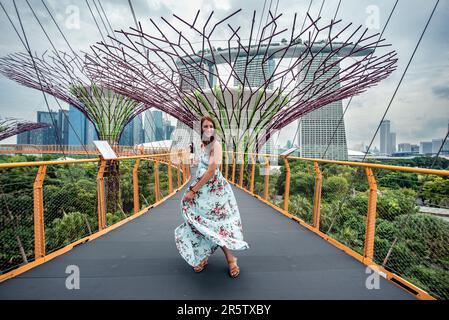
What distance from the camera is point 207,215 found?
214 centimetres

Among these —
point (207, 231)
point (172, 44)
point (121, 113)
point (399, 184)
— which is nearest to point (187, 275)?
point (207, 231)

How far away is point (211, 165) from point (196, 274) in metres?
0.90

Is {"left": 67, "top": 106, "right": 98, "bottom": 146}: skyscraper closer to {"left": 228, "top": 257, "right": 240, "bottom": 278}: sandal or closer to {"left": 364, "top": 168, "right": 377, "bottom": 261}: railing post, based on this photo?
{"left": 228, "top": 257, "right": 240, "bottom": 278}: sandal

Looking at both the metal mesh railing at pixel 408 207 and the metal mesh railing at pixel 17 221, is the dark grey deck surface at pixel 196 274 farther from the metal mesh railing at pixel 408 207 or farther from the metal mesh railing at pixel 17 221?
the metal mesh railing at pixel 408 207

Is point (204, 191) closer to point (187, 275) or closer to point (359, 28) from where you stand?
point (187, 275)

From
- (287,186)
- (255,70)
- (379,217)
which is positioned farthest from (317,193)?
(255,70)

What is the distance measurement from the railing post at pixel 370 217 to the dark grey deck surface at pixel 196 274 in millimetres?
169

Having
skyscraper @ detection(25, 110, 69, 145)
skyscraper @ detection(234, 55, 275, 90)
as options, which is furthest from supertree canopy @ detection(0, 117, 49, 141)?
skyscraper @ detection(234, 55, 275, 90)

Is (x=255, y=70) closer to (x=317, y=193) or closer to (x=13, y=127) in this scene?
(x=317, y=193)

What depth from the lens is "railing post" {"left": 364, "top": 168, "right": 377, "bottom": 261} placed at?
2.46 meters

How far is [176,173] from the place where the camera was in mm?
8695

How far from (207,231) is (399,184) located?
220cm

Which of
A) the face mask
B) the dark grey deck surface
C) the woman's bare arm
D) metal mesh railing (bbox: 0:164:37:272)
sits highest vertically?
the face mask

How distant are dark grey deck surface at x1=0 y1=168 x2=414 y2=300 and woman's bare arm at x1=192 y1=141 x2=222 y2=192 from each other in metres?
0.74
